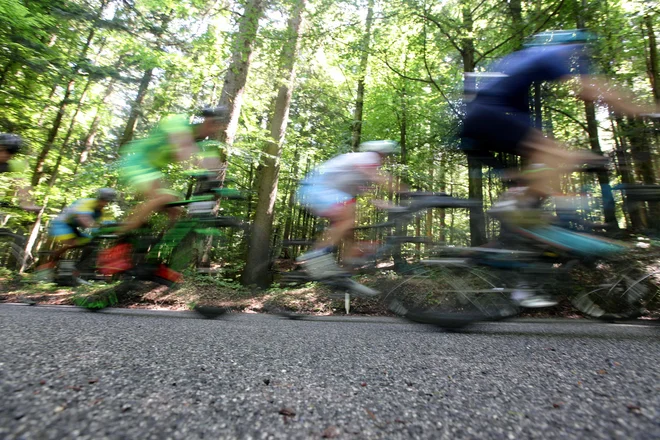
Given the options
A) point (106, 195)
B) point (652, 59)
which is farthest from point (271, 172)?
point (652, 59)

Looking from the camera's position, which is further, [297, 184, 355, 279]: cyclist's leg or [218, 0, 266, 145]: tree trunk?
[218, 0, 266, 145]: tree trunk

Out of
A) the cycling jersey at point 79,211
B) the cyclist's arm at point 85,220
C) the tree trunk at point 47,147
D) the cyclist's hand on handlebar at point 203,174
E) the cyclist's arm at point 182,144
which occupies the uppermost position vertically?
the tree trunk at point 47,147

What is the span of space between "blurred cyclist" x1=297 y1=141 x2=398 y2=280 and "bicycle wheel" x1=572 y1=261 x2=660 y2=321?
8.69 feet

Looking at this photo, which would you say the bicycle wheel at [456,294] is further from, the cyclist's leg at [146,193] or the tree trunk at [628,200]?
the cyclist's leg at [146,193]

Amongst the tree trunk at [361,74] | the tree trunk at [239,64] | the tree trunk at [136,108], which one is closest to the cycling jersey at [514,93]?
the tree trunk at [239,64]

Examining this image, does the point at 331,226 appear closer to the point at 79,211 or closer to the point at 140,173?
the point at 140,173

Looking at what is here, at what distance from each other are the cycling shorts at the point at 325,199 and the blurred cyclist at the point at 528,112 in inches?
67.1

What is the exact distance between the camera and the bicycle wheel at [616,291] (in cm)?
353

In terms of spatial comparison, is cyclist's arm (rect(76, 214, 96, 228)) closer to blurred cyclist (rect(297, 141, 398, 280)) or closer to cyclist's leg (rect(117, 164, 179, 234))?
cyclist's leg (rect(117, 164, 179, 234))

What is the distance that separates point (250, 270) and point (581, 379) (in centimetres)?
764

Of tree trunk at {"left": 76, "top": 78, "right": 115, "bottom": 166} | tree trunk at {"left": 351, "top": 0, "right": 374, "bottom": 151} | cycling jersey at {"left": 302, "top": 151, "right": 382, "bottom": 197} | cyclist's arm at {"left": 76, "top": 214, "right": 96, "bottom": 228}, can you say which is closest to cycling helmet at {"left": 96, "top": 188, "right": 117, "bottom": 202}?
cyclist's arm at {"left": 76, "top": 214, "right": 96, "bottom": 228}

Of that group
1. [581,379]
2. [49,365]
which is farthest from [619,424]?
[49,365]

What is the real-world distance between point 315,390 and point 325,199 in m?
2.93

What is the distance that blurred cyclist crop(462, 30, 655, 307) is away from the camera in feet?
9.14
